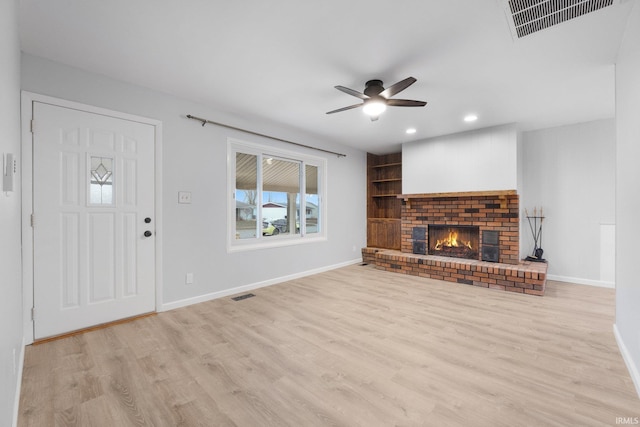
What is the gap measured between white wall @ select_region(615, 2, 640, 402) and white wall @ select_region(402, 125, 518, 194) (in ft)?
6.48

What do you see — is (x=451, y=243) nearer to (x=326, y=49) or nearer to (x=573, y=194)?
(x=573, y=194)

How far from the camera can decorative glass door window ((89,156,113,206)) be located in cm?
277

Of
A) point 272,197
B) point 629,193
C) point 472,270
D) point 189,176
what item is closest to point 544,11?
point 629,193

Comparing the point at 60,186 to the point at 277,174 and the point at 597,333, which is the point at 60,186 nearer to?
the point at 277,174

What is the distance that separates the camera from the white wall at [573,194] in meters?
4.15

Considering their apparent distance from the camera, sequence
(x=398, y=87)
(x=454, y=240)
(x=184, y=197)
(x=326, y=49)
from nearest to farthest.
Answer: (x=326, y=49) < (x=398, y=87) < (x=184, y=197) < (x=454, y=240)

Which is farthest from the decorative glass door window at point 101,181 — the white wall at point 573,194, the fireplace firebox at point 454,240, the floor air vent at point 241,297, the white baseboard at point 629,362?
the white wall at point 573,194

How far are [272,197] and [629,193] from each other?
3952 mm

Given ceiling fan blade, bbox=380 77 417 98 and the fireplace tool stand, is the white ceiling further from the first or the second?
the fireplace tool stand

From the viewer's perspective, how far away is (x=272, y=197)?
4613mm

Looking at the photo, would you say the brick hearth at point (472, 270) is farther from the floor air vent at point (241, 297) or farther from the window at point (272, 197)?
the floor air vent at point (241, 297)

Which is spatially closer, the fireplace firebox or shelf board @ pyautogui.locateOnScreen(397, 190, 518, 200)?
shelf board @ pyautogui.locateOnScreen(397, 190, 518, 200)

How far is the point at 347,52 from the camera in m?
2.38

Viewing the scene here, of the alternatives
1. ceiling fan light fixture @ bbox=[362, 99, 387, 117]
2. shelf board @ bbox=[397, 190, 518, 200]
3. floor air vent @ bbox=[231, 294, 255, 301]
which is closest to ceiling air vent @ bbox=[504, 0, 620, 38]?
ceiling fan light fixture @ bbox=[362, 99, 387, 117]
